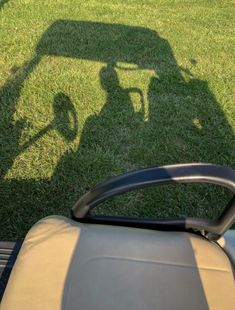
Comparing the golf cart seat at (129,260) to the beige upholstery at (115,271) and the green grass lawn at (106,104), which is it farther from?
the green grass lawn at (106,104)

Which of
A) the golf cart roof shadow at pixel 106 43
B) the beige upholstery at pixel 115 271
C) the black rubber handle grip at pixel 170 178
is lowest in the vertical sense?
the golf cart roof shadow at pixel 106 43

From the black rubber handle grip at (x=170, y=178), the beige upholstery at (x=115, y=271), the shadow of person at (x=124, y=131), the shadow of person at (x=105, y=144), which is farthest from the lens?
the shadow of person at (x=105, y=144)

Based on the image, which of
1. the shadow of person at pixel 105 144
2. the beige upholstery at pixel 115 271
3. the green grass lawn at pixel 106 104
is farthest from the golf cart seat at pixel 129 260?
the shadow of person at pixel 105 144

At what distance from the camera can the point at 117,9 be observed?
511cm

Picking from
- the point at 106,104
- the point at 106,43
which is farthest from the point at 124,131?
the point at 106,43

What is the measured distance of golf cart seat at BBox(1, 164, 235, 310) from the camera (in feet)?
3.95

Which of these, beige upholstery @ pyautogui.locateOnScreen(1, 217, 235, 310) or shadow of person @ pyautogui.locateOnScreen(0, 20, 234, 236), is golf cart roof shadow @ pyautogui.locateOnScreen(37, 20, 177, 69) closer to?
shadow of person @ pyautogui.locateOnScreen(0, 20, 234, 236)

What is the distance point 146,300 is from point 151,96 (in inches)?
94.2

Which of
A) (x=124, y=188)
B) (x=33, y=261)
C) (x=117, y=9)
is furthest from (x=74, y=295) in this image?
(x=117, y=9)

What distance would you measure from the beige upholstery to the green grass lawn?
93cm

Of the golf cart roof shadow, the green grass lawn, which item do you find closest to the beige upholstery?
the green grass lawn

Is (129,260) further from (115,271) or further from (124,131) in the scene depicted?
(124,131)

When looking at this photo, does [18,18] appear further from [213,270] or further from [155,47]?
[213,270]

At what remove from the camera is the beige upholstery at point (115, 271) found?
47.1 inches
